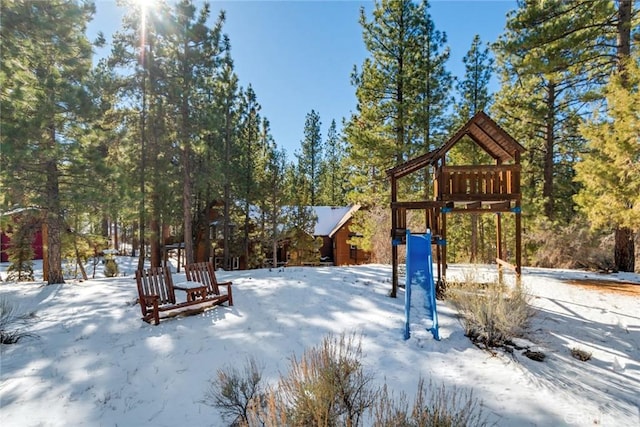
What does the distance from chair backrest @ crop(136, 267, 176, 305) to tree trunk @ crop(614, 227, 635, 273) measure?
12.9m

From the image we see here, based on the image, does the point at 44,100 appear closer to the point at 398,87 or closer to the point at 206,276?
the point at 206,276

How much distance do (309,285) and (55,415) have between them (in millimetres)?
5785

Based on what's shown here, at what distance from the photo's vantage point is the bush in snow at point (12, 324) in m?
5.28

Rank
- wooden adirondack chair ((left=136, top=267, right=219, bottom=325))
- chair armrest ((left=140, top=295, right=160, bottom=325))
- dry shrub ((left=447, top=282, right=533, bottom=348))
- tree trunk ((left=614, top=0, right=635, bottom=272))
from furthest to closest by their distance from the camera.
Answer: tree trunk ((left=614, top=0, right=635, bottom=272)), wooden adirondack chair ((left=136, top=267, right=219, bottom=325)), chair armrest ((left=140, top=295, right=160, bottom=325)), dry shrub ((left=447, top=282, right=533, bottom=348))

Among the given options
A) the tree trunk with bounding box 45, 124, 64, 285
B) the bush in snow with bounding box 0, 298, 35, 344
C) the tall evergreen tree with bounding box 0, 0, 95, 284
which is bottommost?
the bush in snow with bounding box 0, 298, 35, 344

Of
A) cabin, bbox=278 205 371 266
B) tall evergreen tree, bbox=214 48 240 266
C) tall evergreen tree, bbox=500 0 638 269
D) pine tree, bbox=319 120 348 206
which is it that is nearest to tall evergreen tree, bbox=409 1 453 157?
tall evergreen tree, bbox=500 0 638 269

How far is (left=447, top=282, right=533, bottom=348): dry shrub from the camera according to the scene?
4875 mm

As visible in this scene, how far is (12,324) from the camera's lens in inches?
235

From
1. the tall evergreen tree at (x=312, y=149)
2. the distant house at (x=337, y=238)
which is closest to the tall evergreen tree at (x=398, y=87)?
the distant house at (x=337, y=238)

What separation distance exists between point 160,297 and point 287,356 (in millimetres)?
3370

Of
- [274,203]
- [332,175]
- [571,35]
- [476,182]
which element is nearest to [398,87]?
[571,35]

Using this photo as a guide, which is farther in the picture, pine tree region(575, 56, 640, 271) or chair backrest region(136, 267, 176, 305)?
pine tree region(575, 56, 640, 271)

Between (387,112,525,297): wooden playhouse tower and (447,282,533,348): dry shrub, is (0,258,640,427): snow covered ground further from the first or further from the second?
(387,112,525,297): wooden playhouse tower

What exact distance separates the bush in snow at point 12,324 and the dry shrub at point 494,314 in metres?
7.53
